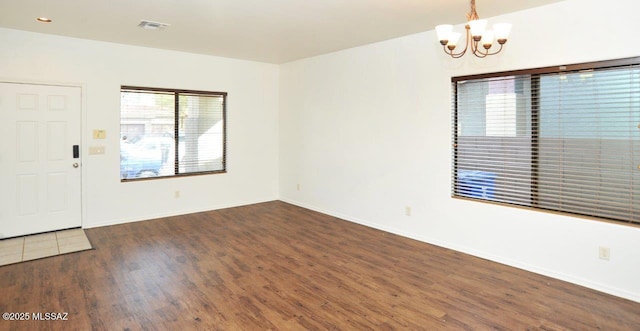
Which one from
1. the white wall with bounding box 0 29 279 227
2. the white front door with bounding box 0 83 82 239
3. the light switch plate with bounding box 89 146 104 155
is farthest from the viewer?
the light switch plate with bounding box 89 146 104 155

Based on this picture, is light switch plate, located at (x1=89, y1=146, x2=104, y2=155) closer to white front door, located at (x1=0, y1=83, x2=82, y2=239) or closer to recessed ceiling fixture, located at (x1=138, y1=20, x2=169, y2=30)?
white front door, located at (x1=0, y1=83, x2=82, y2=239)

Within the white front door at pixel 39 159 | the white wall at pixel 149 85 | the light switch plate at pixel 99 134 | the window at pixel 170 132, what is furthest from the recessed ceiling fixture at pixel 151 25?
the light switch plate at pixel 99 134

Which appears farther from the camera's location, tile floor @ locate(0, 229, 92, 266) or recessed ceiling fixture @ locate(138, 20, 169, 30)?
recessed ceiling fixture @ locate(138, 20, 169, 30)

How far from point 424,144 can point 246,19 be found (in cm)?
256

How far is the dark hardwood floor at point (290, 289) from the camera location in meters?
2.70

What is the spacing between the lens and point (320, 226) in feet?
17.4

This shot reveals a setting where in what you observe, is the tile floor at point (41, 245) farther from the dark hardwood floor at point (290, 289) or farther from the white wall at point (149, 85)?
the white wall at point (149, 85)

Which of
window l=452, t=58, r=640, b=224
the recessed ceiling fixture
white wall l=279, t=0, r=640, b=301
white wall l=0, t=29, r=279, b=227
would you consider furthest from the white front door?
window l=452, t=58, r=640, b=224

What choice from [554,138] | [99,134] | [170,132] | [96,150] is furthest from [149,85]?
[554,138]

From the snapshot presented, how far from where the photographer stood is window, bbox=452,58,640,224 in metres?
3.16

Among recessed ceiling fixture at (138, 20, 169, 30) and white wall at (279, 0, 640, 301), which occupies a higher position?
recessed ceiling fixture at (138, 20, 169, 30)

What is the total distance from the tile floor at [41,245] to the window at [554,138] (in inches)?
181

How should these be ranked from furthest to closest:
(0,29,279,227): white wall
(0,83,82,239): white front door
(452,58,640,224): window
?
1. (0,29,279,227): white wall
2. (0,83,82,239): white front door
3. (452,58,640,224): window

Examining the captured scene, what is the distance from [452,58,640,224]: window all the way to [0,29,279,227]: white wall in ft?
12.2
